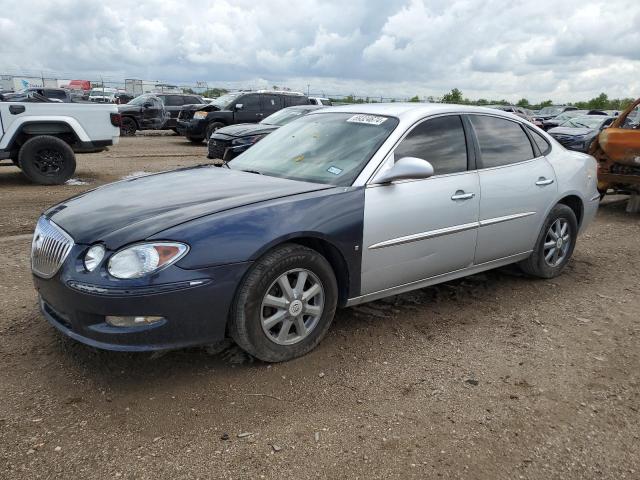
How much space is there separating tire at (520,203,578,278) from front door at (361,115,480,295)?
1.02m

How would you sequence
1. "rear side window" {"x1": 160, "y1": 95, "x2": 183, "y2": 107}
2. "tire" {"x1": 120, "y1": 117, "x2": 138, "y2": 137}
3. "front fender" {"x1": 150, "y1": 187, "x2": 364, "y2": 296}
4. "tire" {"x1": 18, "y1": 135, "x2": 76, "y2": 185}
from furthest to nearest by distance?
"rear side window" {"x1": 160, "y1": 95, "x2": 183, "y2": 107}, "tire" {"x1": 120, "y1": 117, "x2": 138, "y2": 137}, "tire" {"x1": 18, "y1": 135, "x2": 76, "y2": 185}, "front fender" {"x1": 150, "y1": 187, "x2": 364, "y2": 296}

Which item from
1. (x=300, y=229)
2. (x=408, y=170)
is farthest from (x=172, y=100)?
(x=300, y=229)

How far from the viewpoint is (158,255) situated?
108 inches

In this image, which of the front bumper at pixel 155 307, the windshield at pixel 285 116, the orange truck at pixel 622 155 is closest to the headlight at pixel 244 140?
the windshield at pixel 285 116

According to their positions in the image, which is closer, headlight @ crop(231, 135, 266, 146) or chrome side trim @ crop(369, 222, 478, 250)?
chrome side trim @ crop(369, 222, 478, 250)

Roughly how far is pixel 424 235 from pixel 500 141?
4.41 ft

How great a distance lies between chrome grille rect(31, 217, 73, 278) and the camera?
2.94 m

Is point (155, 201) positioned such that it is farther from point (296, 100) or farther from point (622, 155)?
point (296, 100)

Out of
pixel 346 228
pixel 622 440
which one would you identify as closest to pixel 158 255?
pixel 346 228

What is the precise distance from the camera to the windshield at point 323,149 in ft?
12.0

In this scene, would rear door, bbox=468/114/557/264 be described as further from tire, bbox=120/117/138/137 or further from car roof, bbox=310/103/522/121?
tire, bbox=120/117/138/137

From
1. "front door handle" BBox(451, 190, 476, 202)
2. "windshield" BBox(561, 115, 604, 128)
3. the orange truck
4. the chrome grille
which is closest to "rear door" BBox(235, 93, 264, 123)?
"windshield" BBox(561, 115, 604, 128)

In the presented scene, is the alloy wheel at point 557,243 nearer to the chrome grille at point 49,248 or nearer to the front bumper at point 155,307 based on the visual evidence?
the front bumper at point 155,307

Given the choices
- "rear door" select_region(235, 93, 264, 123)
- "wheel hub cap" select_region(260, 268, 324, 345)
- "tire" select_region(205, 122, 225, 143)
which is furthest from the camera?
"rear door" select_region(235, 93, 264, 123)
